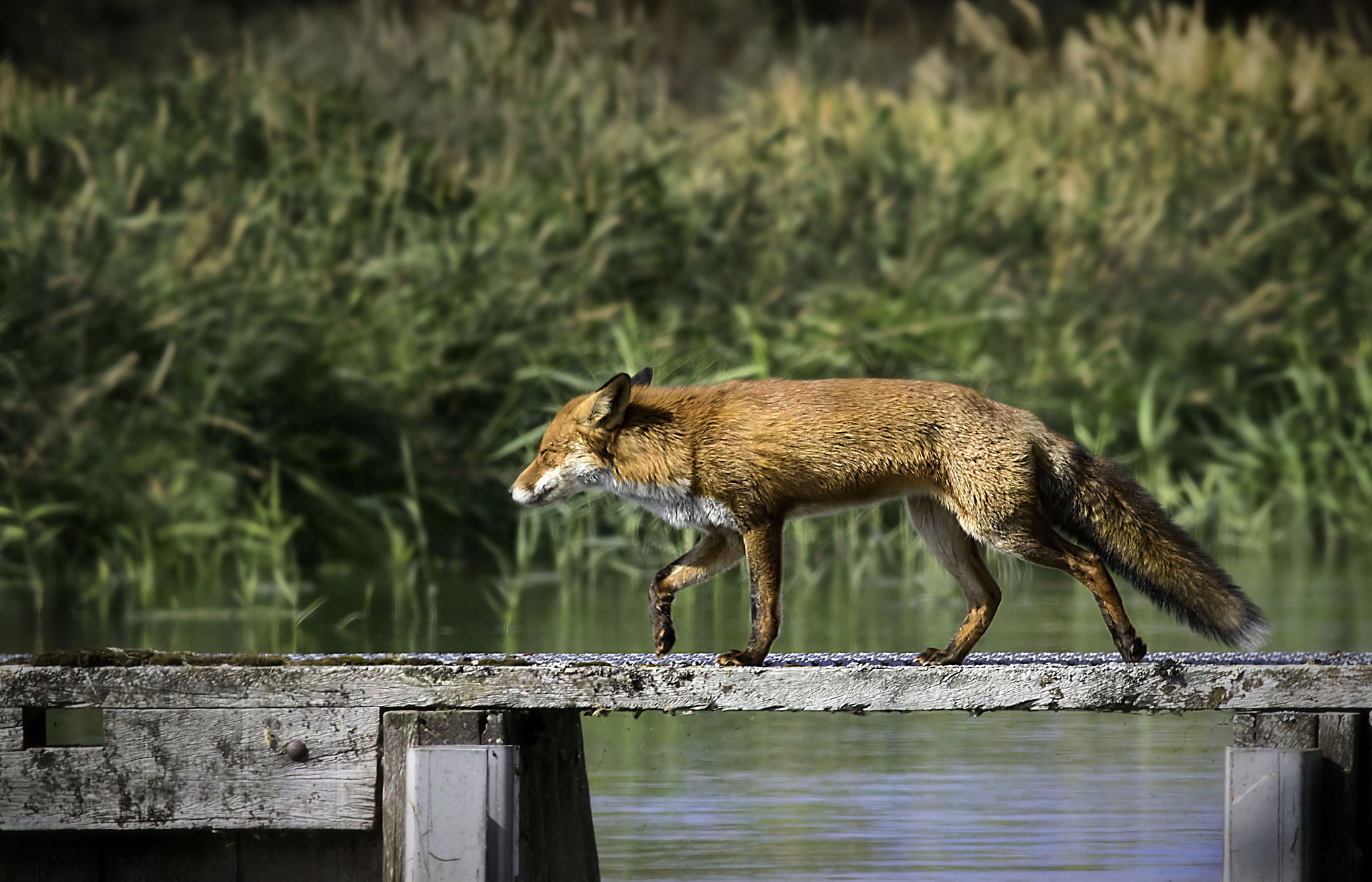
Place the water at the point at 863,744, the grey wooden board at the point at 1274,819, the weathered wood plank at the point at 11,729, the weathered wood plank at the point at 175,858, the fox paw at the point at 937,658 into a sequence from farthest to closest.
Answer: the water at the point at 863,744
the fox paw at the point at 937,658
the weathered wood plank at the point at 175,858
the weathered wood plank at the point at 11,729
the grey wooden board at the point at 1274,819

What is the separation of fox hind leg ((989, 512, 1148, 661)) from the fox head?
41.6 inches

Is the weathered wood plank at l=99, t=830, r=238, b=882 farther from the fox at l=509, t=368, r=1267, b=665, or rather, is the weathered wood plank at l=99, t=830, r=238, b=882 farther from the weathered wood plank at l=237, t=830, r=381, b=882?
the fox at l=509, t=368, r=1267, b=665

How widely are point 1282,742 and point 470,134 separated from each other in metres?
9.53

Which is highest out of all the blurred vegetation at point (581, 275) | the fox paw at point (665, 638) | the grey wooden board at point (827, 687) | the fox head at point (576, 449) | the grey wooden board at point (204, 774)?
the blurred vegetation at point (581, 275)

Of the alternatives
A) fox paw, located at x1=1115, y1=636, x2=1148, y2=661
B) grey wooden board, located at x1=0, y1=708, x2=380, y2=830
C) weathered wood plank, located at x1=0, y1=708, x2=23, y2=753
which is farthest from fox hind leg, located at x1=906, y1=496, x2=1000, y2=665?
weathered wood plank, located at x1=0, y1=708, x2=23, y2=753

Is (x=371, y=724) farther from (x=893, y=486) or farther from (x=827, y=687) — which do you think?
(x=893, y=486)

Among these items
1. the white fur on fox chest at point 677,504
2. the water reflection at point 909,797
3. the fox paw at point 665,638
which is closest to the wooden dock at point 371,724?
the fox paw at point 665,638

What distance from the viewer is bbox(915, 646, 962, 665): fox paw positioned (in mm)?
5059

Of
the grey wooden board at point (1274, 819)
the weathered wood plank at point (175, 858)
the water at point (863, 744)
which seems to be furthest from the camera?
the water at point (863, 744)

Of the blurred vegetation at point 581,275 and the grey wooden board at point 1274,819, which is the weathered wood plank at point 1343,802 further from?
the blurred vegetation at point 581,275

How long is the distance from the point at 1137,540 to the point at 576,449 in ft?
4.89

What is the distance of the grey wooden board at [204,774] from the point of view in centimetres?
474

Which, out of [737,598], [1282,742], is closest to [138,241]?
[737,598]

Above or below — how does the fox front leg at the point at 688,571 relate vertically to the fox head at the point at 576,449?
below
